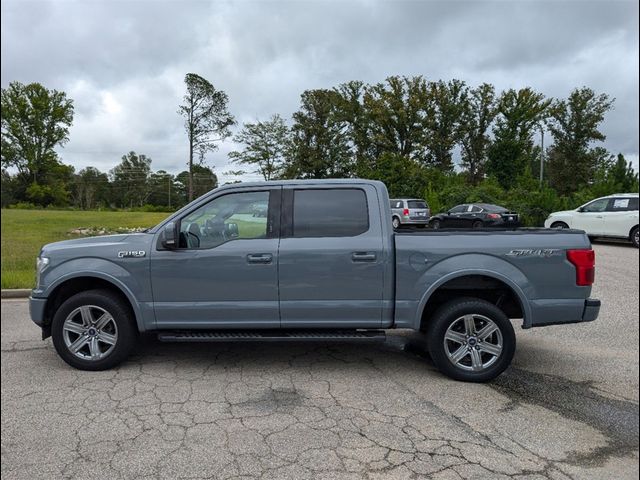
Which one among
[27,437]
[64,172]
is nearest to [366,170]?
[64,172]

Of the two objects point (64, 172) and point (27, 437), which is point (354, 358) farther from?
point (64, 172)

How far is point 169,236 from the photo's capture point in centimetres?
387

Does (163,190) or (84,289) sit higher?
(163,190)

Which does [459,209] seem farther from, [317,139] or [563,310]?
[317,139]

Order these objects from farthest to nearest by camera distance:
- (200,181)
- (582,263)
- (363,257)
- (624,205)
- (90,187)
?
(624,205) → (90,187) → (200,181) → (363,257) → (582,263)

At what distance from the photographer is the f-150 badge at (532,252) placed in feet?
12.4

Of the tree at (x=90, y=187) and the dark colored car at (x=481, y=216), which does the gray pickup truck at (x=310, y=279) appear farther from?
the tree at (x=90, y=187)

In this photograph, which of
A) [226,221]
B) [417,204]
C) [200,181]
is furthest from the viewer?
[417,204]

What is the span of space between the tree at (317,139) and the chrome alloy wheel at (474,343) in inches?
73.2

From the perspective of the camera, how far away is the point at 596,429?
9.92 feet

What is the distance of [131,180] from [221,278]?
58.0 inches

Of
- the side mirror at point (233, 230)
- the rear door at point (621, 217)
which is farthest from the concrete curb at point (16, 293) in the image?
the rear door at point (621, 217)

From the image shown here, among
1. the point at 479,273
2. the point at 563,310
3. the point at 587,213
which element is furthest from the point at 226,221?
the point at 587,213

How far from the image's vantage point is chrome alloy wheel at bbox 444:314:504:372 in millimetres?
3846
